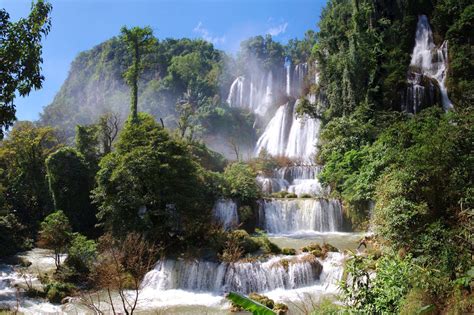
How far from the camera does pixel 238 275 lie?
14.6m

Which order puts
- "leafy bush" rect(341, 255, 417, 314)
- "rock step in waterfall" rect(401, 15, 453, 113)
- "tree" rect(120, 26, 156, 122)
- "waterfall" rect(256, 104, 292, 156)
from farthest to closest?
"waterfall" rect(256, 104, 292, 156), "tree" rect(120, 26, 156, 122), "rock step in waterfall" rect(401, 15, 453, 113), "leafy bush" rect(341, 255, 417, 314)

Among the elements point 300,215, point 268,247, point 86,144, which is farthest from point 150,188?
point 86,144

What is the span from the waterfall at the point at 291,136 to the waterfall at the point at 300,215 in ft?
33.4

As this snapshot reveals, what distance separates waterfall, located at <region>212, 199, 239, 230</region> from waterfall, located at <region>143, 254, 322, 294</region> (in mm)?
7730

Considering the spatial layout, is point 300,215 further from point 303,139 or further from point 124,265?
point 303,139

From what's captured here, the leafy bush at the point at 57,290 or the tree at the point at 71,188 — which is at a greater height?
the tree at the point at 71,188

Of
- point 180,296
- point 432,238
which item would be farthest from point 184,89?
point 432,238

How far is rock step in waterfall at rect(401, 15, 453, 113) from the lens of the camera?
28.1 m

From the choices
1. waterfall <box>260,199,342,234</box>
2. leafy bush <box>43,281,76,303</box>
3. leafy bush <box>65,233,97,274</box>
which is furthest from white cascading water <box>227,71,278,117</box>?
leafy bush <box>43,281,76,303</box>

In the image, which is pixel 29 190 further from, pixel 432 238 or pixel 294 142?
pixel 432 238

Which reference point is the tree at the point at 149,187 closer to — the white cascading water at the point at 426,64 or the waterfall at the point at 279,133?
the white cascading water at the point at 426,64

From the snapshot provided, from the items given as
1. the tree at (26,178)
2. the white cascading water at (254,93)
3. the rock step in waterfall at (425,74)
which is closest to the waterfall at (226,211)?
the tree at (26,178)

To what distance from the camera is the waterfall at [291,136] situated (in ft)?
116

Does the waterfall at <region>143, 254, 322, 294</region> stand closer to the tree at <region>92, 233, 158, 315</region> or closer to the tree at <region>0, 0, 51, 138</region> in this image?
the tree at <region>92, 233, 158, 315</region>
